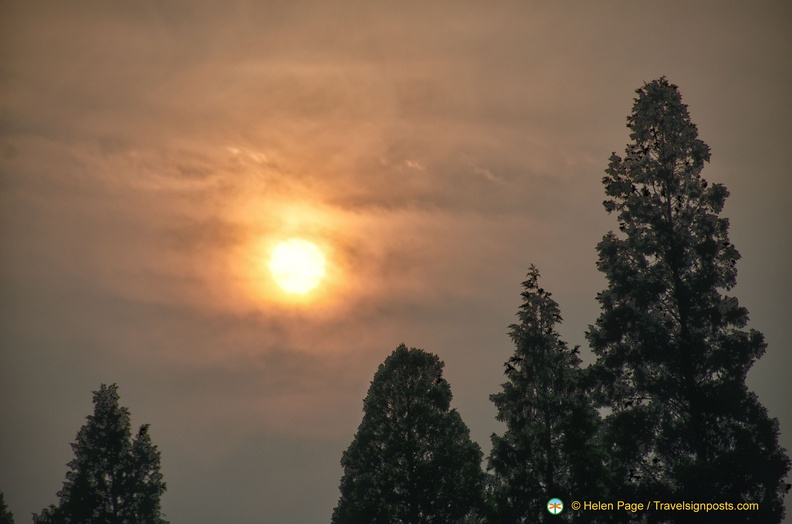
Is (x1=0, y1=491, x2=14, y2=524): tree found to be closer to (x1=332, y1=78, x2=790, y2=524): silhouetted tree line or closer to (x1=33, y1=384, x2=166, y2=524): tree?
(x1=33, y1=384, x2=166, y2=524): tree

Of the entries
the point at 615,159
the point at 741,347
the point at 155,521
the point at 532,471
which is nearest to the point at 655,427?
the point at 741,347

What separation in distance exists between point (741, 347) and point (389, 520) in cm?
1843

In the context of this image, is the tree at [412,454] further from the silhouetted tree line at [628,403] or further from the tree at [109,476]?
the tree at [109,476]

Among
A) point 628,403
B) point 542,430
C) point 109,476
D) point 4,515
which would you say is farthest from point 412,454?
point 4,515

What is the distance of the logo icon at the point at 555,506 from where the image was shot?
29734 mm

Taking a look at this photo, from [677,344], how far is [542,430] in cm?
744

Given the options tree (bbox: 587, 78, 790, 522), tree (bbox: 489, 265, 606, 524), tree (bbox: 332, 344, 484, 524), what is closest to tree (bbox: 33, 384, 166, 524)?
tree (bbox: 332, 344, 484, 524)

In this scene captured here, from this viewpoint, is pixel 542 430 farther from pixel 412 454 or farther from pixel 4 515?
pixel 4 515

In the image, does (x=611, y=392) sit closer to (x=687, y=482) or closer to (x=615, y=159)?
(x=687, y=482)

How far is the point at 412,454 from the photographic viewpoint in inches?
1353

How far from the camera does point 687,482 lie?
2419 cm

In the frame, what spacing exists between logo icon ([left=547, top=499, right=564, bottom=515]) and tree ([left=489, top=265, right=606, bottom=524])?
188mm

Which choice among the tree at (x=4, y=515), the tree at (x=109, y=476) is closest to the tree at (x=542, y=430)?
the tree at (x=109, y=476)

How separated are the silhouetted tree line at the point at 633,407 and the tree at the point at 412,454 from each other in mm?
71
